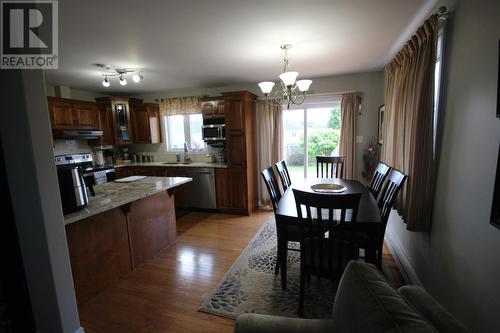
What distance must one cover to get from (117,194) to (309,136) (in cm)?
329

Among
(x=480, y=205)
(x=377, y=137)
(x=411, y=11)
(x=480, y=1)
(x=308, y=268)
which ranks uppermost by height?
(x=411, y=11)

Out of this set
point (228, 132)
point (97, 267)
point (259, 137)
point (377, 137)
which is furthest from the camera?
point (259, 137)

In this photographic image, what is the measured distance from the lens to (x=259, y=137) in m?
4.42

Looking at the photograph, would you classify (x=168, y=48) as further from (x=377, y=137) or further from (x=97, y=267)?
(x=377, y=137)

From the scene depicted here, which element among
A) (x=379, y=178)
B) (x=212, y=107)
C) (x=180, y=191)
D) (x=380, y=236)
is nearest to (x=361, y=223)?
(x=380, y=236)

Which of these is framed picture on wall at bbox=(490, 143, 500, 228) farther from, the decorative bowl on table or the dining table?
the decorative bowl on table

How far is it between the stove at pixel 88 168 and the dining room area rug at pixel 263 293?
308 centimetres

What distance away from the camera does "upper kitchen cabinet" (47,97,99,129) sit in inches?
151

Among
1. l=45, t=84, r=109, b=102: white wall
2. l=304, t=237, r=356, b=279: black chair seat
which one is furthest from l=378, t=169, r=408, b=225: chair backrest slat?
l=45, t=84, r=109, b=102: white wall

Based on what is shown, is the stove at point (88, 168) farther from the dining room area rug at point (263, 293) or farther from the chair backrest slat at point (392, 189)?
the chair backrest slat at point (392, 189)

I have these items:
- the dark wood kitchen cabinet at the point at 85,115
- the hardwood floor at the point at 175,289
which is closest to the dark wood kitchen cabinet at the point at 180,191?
the hardwood floor at the point at 175,289

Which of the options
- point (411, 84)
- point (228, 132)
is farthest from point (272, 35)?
point (228, 132)

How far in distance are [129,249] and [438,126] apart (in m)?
3.11

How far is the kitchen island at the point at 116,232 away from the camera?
6.52ft
